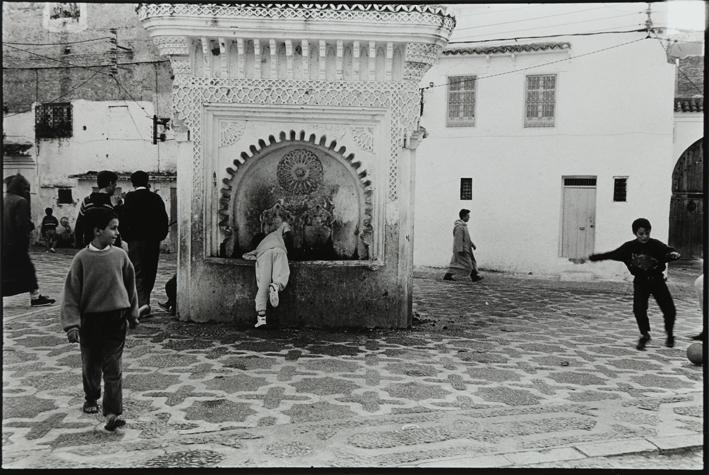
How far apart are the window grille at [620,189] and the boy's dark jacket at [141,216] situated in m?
10.7

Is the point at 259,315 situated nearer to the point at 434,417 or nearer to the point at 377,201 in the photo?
the point at 377,201

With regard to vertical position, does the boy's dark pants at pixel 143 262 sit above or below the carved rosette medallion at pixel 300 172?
below

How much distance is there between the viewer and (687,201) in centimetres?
1647

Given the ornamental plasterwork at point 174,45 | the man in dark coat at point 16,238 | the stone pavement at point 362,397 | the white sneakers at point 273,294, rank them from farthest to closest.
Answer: the ornamental plasterwork at point 174,45
the white sneakers at point 273,294
the man in dark coat at point 16,238
the stone pavement at point 362,397

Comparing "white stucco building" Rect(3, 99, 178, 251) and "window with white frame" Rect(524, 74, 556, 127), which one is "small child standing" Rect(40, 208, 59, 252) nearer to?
"white stucco building" Rect(3, 99, 178, 251)

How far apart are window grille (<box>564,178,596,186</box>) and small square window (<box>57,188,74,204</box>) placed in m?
11.0

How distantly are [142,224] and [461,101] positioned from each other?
10.4 metres

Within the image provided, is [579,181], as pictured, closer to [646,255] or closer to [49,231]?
[646,255]

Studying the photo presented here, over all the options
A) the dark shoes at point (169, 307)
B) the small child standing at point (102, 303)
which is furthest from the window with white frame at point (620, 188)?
the small child standing at point (102, 303)

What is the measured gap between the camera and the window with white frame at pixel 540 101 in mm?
15766

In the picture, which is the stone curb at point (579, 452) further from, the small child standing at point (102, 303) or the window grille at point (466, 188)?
the window grille at point (466, 188)

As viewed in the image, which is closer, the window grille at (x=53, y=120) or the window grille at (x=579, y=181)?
the window grille at (x=53, y=120)

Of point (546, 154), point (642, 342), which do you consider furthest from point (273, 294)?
point (546, 154)

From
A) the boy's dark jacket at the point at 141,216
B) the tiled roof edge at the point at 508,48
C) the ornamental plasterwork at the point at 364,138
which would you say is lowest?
the boy's dark jacket at the point at 141,216
